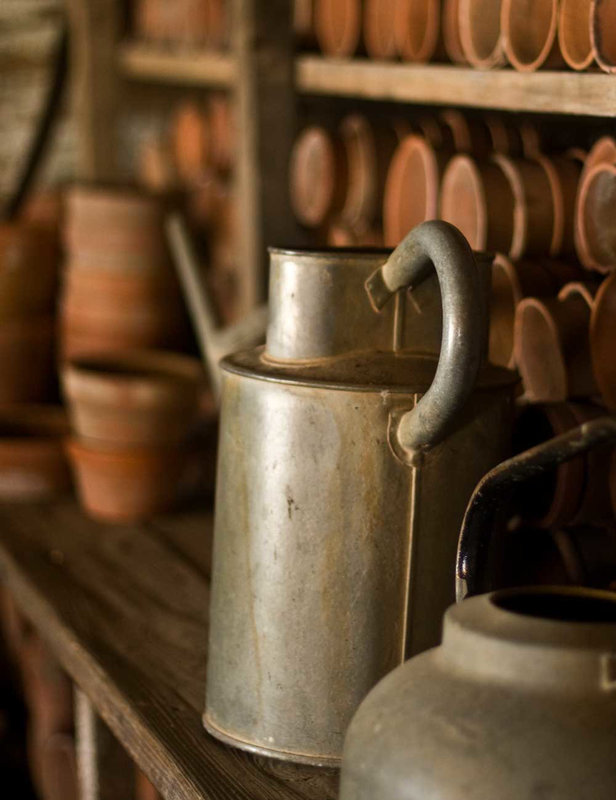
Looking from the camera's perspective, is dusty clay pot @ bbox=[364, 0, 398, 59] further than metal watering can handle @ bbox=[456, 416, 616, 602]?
Yes

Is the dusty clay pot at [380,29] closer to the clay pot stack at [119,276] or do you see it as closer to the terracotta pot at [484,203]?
the terracotta pot at [484,203]

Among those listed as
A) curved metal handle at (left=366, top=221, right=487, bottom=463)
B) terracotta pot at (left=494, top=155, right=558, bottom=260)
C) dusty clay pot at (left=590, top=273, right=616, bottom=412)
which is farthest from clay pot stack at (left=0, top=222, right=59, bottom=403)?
curved metal handle at (left=366, top=221, right=487, bottom=463)

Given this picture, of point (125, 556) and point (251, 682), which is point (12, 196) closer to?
point (125, 556)

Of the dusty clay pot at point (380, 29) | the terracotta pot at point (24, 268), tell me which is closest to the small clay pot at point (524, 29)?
the dusty clay pot at point (380, 29)

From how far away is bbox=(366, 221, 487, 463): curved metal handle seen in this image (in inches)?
36.1

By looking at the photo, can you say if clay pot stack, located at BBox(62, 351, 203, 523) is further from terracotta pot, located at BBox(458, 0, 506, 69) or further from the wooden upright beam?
terracotta pot, located at BBox(458, 0, 506, 69)

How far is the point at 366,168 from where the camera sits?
1881 mm

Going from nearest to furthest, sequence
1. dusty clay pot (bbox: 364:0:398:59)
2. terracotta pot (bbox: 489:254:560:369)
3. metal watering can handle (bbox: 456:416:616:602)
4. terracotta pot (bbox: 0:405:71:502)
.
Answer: metal watering can handle (bbox: 456:416:616:602), terracotta pot (bbox: 489:254:560:369), dusty clay pot (bbox: 364:0:398:59), terracotta pot (bbox: 0:405:71:502)

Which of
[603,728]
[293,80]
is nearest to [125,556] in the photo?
[293,80]

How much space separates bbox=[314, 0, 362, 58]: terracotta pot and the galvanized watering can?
2.91 ft

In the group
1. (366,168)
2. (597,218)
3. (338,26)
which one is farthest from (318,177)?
(597,218)

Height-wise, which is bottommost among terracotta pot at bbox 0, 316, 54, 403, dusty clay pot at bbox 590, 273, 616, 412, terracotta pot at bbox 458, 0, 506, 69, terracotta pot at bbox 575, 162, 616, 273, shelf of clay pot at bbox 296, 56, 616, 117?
terracotta pot at bbox 0, 316, 54, 403

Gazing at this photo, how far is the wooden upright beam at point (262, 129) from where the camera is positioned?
2.05m

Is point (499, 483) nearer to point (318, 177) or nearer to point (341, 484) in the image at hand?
point (341, 484)
